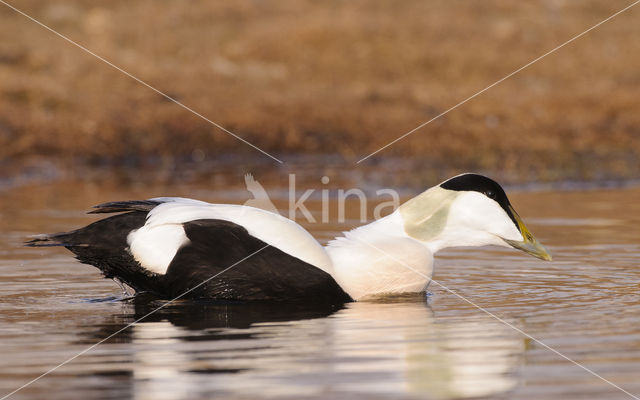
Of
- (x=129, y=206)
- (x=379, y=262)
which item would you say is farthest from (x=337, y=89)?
(x=379, y=262)

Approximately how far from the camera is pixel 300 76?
2516 centimetres

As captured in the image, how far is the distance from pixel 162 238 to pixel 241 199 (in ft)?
22.2

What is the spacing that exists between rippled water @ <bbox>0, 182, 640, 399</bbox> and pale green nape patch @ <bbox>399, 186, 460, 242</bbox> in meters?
0.42

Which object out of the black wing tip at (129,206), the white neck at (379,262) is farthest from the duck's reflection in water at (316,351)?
the black wing tip at (129,206)

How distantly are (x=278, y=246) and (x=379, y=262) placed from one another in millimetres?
638

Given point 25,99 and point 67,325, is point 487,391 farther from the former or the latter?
point 25,99

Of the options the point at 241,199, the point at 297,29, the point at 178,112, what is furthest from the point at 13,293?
the point at 297,29

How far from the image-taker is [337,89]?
23109 mm

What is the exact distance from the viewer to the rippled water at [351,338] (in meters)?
5.34

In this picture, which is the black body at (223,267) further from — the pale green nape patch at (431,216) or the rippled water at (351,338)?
the pale green nape patch at (431,216)

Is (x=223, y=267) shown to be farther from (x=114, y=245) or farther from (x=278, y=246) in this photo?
(x=114, y=245)

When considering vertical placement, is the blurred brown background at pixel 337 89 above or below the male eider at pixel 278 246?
above

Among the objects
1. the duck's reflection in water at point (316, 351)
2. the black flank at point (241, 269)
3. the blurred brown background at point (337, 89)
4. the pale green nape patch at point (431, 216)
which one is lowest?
the duck's reflection in water at point (316, 351)

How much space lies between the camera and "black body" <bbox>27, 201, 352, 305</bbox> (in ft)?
24.1
